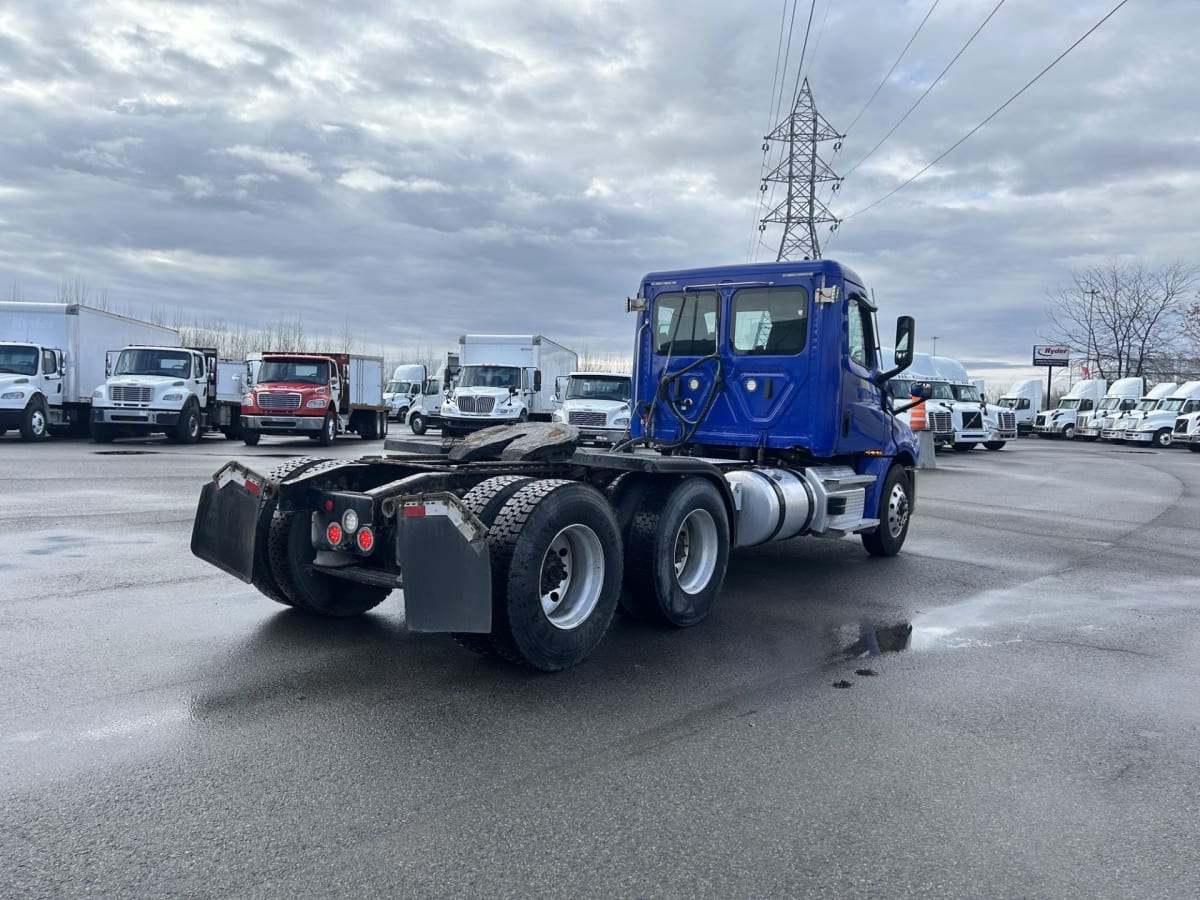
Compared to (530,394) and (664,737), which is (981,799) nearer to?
(664,737)

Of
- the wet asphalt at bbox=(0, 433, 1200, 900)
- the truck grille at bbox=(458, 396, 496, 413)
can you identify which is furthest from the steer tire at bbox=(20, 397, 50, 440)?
the wet asphalt at bbox=(0, 433, 1200, 900)

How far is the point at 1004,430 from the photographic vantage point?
32.0 metres

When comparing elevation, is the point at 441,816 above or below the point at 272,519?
below

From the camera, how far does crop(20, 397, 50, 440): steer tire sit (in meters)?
22.2

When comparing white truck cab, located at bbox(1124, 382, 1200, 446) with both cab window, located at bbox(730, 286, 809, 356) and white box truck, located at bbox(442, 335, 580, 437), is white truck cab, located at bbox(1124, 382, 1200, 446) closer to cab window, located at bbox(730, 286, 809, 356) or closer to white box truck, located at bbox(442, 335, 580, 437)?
white box truck, located at bbox(442, 335, 580, 437)

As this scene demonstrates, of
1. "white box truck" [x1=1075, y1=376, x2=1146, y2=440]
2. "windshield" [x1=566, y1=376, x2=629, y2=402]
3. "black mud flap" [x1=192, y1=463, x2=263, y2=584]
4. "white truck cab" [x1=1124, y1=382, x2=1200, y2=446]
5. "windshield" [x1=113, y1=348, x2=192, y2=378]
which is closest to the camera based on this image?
"black mud flap" [x1=192, y1=463, x2=263, y2=584]

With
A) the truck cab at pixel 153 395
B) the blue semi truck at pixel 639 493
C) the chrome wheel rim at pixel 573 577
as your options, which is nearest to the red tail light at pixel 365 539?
the blue semi truck at pixel 639 493

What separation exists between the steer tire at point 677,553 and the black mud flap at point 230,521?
2.37 meters

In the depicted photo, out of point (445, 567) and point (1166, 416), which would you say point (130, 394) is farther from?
point (1166, 416)

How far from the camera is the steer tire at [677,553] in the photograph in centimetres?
590

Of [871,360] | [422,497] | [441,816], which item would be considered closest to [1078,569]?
[871,360]

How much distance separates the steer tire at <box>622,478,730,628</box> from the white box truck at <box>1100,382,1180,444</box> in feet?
131

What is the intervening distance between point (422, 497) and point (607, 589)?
1351mm

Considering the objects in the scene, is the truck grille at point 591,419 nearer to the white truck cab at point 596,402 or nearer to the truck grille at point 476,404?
the white truck cab at point 596,402
